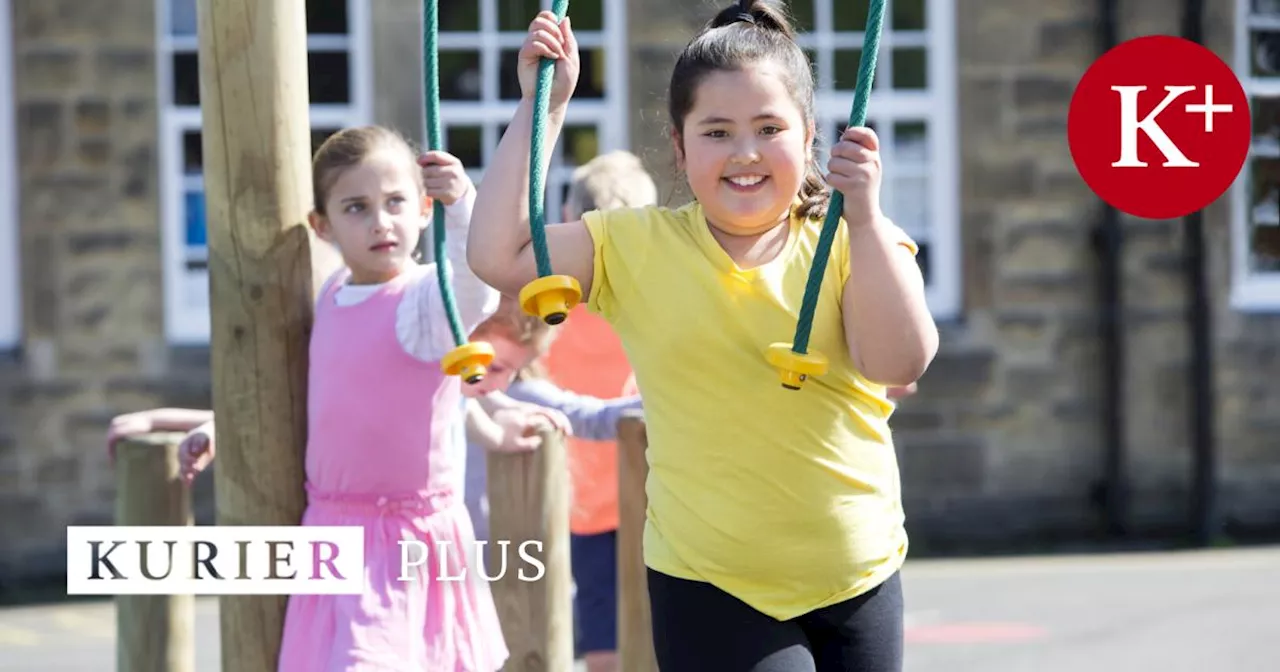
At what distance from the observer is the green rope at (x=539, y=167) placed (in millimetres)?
2592

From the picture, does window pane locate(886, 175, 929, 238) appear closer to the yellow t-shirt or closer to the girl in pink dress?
the girl in pink dress

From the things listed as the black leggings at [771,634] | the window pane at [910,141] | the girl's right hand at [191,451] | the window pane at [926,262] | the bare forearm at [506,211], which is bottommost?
the black leggings at [771,634]

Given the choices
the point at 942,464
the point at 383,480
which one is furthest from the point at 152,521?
the point at 942,464

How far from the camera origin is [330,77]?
897 cm

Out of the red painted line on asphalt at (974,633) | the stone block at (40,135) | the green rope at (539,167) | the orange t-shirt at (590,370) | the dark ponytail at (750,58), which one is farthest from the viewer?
the stone block at (40,135)

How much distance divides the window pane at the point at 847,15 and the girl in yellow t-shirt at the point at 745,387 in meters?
6.80

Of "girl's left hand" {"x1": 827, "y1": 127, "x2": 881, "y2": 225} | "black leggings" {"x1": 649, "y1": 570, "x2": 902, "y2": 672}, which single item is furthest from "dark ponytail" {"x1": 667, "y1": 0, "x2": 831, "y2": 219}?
"black leggings" {"x1": 649, "y1": 570, "x2": 902, "y2": 672}

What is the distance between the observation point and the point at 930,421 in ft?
30.3

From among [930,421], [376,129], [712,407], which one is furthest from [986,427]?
[712,407]

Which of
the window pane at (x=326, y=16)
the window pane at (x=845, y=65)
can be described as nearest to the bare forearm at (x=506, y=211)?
the window pane at (x=326, y=16)

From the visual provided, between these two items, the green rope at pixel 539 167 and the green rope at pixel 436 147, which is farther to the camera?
the green rope at pixel 436 147

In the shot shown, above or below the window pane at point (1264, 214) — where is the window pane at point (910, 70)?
above

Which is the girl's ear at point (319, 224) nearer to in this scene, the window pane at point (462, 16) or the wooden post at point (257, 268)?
the wooden post at point (257, 268)

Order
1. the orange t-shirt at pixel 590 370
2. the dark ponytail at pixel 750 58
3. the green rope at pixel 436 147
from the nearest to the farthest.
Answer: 1. the dark ponytail at pixel 750 58
2. the green rope at pixel 436 147
3. the orange t-shirt at pixel 590 370
